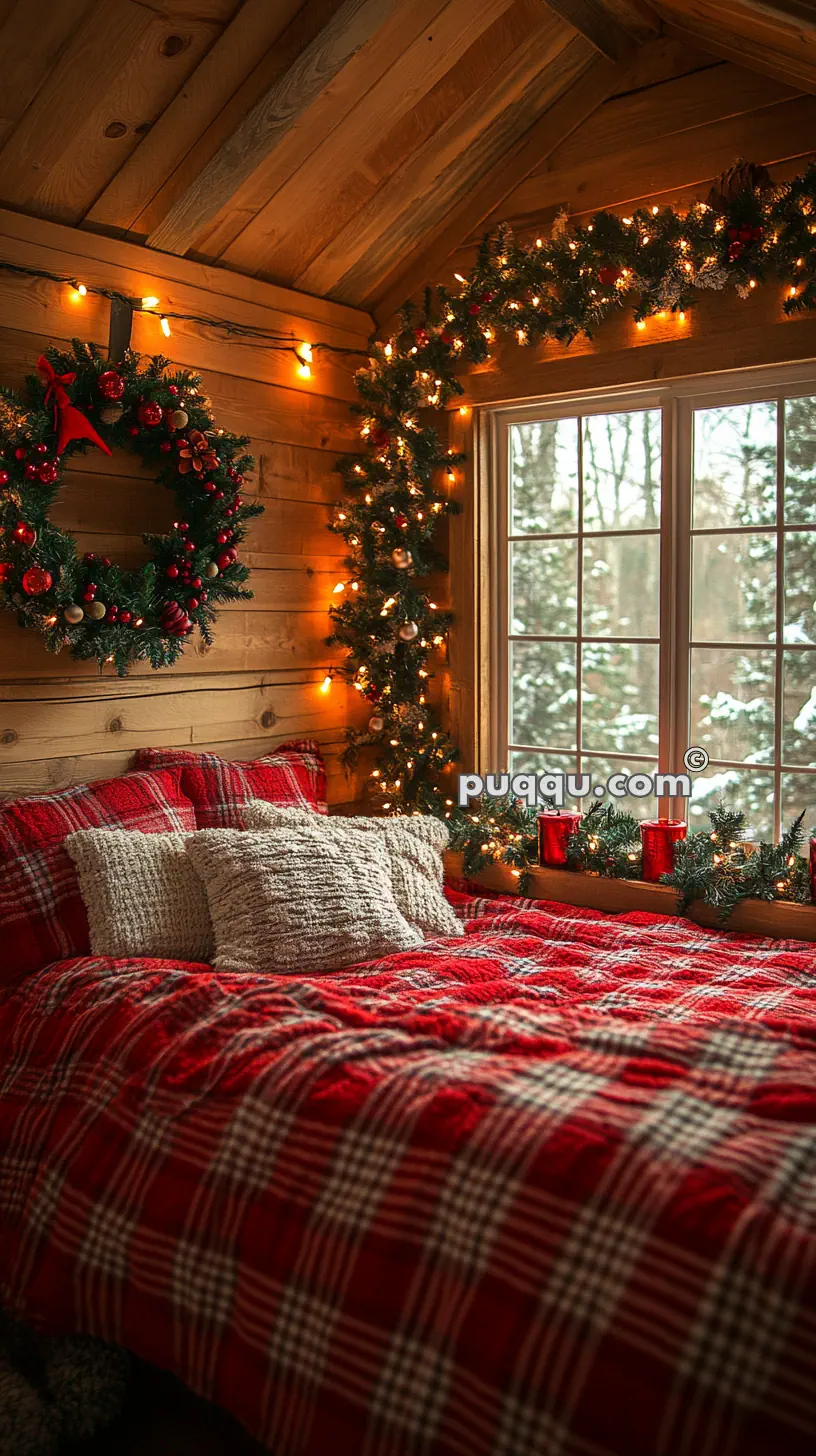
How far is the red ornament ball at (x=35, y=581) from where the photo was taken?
2.58 metres

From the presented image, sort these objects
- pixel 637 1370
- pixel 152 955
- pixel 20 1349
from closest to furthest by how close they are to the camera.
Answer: pixel 637 1370 < pixel 20 1349 < pixel 152 955

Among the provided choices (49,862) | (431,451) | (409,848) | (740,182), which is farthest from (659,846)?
(740,182)

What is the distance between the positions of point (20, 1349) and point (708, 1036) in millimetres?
1323

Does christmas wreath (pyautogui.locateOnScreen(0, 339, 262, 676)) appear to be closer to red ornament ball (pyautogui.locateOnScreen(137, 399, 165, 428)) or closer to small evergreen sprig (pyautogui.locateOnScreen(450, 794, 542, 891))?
red ornament ball (pyautogui.locateOnScreen(137, 399, 165, 428))

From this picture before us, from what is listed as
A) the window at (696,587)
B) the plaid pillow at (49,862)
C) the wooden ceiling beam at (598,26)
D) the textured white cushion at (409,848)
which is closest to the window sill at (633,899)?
the window at (696,587)

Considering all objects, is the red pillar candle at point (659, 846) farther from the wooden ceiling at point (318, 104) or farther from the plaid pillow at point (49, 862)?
the wooden ceiling at point (318, 104)

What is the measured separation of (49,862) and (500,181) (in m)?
2.45

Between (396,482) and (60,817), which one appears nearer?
(60,817)

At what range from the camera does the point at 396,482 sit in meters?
3.45

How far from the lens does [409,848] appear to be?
2.82 m

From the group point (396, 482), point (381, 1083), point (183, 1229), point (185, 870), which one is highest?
point (396, 482)

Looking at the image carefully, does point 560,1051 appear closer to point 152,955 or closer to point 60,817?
point 152,955

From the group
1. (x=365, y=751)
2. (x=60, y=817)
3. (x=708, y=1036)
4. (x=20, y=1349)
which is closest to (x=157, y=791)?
(x=60, y=817)

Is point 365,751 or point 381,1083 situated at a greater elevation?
point 365,751
